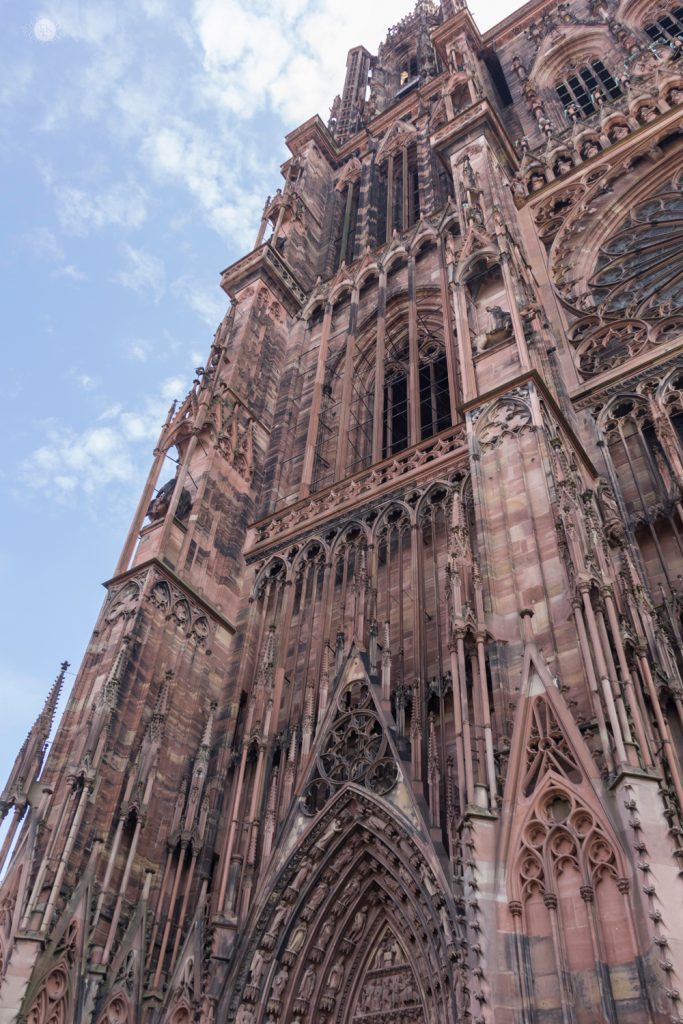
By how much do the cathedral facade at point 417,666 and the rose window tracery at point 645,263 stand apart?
0.25 ft

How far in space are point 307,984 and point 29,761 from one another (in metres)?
5.05

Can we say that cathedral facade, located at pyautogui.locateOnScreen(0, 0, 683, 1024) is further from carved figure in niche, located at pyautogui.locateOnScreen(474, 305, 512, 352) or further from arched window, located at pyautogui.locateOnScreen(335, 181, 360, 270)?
arched window, located at pyautogui.locateOnScreen(335, 181, 360, 270)

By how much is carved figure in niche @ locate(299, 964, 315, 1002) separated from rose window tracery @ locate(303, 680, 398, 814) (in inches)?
65.3

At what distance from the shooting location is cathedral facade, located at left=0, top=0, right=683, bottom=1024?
23.2 ft

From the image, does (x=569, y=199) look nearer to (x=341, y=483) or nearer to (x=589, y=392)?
(x=589, y=392)

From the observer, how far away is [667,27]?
23.5 m

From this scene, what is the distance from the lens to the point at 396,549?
524 inches

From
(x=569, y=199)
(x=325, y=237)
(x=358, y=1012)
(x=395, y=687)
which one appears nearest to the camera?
(x=358, y=1012)

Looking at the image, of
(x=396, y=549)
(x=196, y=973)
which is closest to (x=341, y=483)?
(x=396, y=549)

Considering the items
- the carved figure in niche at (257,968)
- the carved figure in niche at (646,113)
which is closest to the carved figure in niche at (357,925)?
the carved figure in niche at (257,968)

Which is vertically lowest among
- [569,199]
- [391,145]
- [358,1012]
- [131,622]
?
[358,1012]

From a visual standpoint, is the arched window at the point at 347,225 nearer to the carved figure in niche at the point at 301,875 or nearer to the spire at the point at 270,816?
the spire at the point at 270,816

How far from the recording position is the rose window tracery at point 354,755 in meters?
10.1

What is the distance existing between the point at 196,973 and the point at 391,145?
994 inches
